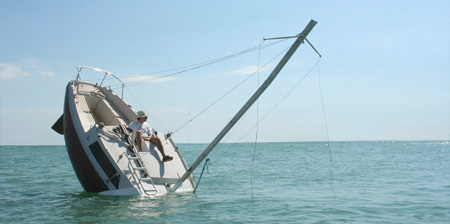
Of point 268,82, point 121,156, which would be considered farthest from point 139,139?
point 268,82

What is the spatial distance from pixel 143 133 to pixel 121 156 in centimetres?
159

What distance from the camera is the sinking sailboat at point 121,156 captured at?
13.0 metres

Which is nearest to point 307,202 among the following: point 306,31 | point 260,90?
point 260,90

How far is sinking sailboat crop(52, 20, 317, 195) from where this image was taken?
12969 mm

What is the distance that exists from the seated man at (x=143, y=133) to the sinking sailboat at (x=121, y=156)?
0.19m

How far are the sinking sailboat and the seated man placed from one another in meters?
0.19

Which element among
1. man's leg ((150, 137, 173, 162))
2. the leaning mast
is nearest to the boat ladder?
man's leg ((150, 137, 173, 162))

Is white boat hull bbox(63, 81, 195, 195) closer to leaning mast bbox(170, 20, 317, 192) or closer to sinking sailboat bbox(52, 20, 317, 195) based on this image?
sinking sailboat bbox(52, 20, 317, 195)

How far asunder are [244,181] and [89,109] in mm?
8694

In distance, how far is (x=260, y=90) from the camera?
1234cm

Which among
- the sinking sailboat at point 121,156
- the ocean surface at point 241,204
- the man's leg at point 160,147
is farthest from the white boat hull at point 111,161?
the ocean surface at point 241,204

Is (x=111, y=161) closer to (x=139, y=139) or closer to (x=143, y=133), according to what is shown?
(x=139, y=139)

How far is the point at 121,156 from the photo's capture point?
44.0ft

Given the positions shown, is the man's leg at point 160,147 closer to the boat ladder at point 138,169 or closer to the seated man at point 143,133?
the seated man at point 143,133
